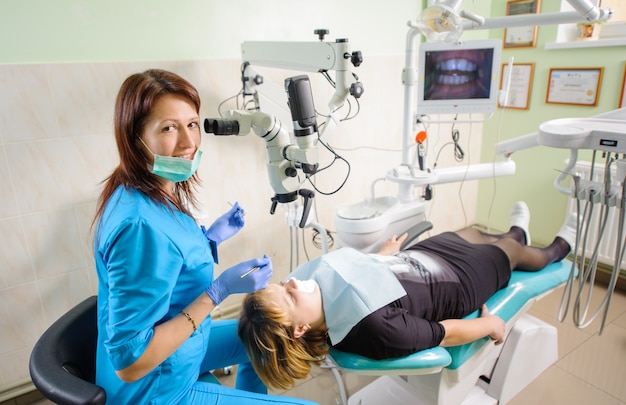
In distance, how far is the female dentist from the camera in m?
0.93

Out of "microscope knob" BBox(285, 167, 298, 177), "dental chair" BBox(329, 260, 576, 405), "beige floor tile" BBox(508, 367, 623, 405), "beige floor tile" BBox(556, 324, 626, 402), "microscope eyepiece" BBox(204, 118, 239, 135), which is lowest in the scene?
"beige floor tile" BBox(508, 367, 623, 405)

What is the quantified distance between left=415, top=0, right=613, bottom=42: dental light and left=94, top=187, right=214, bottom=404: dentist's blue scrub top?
44.6 inches

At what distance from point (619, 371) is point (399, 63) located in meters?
1.97

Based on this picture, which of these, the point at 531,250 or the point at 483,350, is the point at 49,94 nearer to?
the point at 483,350

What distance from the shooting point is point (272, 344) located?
1170 mm

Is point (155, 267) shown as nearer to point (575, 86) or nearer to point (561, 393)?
point (561, 393)

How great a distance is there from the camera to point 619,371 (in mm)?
1898

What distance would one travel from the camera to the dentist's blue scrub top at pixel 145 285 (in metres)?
0.92

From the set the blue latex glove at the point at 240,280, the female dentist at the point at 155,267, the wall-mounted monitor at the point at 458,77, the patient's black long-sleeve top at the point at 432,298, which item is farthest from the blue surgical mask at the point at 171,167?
the wall-mounted monitor at the point at 458,77

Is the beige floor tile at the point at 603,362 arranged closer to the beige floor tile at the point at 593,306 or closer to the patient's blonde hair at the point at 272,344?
the beige floor tile at the point at 593,306

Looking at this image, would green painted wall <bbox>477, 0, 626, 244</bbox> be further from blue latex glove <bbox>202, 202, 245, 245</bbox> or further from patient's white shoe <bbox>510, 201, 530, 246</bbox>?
blue latex glove <bbox>202, 202, 245, 245</bbox>

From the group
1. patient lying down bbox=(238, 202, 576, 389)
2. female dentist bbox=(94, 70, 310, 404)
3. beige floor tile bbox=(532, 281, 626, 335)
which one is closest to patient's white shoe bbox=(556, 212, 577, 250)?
patient lying down bbox=(238, 202, 576, 389)

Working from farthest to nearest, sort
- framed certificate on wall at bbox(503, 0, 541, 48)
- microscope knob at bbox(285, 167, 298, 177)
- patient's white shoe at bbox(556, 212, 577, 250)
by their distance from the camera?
framed certificate on wall at bbox(503, 0, 541, 48)
patient's white shoe at bbox(556, 212, 577, 250)
microscope knob at bbox(285, 167, 298, 177)

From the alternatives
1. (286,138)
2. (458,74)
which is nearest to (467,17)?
(458,74)
